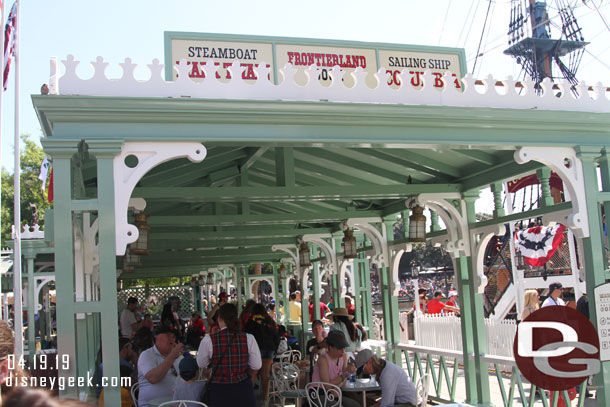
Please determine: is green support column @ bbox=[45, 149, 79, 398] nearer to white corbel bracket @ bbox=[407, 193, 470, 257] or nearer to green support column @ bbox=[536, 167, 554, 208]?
white corbel bracket @ bbox=[407, 193, 470, 257]

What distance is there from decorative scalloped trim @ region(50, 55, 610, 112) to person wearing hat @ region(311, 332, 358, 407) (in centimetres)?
308

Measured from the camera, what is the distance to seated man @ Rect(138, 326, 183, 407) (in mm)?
5957

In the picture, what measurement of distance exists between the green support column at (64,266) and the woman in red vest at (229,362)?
116 centimetres

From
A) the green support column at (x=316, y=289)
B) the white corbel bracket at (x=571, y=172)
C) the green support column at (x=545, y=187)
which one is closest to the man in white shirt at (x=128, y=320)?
the green support column at (x=316, y=289)

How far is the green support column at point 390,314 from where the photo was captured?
10.7 metres

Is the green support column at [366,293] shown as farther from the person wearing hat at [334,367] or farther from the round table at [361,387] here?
the round table at [361,387]

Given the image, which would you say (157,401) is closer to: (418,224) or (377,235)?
(418,224)

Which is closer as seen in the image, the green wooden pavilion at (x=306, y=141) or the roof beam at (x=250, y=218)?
the green wooden pavilion at (x=306, y=141)

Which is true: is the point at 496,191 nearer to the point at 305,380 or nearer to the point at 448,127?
the point at 448,127

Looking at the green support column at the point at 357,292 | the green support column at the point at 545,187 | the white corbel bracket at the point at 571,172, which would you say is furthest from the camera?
the green support column at the point at 357,292

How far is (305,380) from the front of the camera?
30.9 feet

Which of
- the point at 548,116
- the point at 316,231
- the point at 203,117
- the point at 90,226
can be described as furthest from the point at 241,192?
the point at 316,231

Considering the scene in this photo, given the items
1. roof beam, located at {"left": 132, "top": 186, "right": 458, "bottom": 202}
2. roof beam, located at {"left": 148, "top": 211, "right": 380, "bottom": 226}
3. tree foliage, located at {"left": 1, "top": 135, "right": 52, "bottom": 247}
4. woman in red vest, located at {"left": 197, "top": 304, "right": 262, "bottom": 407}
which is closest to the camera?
woman in red vest, located at {"left": 197, "top": 304, "right": 262, "bottom": 407}

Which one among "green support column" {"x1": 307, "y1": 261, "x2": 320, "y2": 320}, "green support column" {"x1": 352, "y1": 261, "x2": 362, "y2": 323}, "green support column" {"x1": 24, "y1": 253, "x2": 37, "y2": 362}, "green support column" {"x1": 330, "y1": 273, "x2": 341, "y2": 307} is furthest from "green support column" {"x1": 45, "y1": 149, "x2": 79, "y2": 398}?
"green support column" {"x1": 24, "y1": 253, "x2": 37, "y2": 362}
